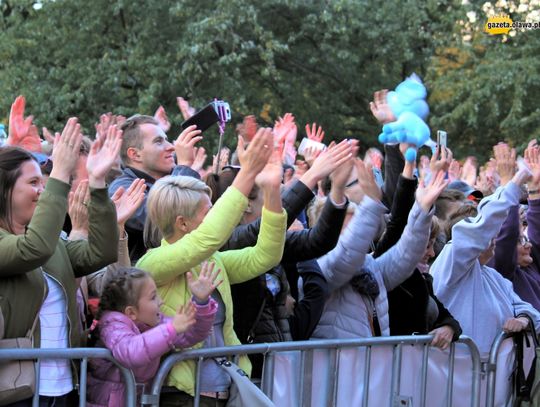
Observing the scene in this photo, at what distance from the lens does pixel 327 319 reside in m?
5.41

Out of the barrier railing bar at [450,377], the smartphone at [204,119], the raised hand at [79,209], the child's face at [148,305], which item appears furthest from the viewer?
the smartphone at [204,119]

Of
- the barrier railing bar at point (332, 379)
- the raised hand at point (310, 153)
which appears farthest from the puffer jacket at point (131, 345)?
the raised hand at point (310, 153)

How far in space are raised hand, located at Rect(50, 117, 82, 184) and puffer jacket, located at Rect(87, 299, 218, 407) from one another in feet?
2.22

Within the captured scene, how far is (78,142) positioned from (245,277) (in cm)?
115

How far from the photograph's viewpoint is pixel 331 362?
510 cm

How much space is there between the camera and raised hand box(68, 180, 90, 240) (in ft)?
15.1

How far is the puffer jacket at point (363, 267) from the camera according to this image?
16.9 ft

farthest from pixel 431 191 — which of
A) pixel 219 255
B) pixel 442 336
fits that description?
Result: pixel 219 255

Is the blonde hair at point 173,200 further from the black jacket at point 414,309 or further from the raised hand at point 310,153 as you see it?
the raised hand at point 310,153

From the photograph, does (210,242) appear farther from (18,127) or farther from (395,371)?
(18,127)

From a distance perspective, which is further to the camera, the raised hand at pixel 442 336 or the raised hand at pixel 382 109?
the raised hand at pixel 382 109

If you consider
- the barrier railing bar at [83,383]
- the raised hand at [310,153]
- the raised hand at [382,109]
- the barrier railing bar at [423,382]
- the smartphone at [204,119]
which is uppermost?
the raised hand at [382,109]

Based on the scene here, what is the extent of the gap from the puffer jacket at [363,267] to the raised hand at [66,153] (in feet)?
5.77

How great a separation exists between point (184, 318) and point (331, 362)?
132 cm
